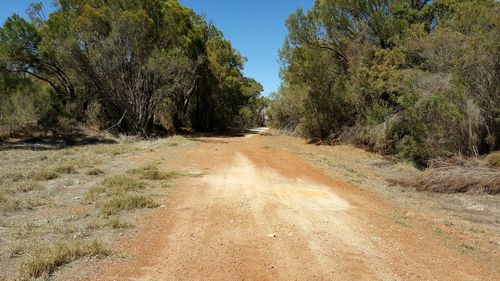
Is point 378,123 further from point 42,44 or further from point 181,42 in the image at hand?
point 42,44

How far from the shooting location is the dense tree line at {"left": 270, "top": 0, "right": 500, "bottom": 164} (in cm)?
1366

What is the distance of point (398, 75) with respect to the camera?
17.3m

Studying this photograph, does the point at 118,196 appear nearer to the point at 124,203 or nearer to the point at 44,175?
the point at 124,203

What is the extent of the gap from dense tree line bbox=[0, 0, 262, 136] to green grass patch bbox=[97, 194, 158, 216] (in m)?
17.7

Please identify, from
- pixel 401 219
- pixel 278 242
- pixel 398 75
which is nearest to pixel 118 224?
pixel 278 242

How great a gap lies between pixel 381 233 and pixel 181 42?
82.6 ft

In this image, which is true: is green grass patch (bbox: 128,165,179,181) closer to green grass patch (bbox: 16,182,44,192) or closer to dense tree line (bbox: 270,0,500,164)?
green grass patch (bbox: 16,182,44,192)

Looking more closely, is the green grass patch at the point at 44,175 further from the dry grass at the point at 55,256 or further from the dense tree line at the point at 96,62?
the dense tree line at the point at 96,62

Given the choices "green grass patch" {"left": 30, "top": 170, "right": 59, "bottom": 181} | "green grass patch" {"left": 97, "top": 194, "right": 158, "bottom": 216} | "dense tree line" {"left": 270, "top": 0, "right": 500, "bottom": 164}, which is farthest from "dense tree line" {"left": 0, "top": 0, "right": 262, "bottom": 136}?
"green grass patch" {"left": 97, "top": 194, "right": 158, "bottom": 216}

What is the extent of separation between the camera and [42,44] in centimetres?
2459

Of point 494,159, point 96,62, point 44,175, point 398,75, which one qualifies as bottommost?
point 44,175

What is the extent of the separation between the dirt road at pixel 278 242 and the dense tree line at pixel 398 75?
20.9 ft

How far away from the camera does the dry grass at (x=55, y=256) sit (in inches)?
188

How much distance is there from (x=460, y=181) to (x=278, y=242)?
719 cm
